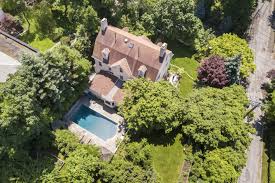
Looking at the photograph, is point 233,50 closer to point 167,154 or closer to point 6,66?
point 167,154

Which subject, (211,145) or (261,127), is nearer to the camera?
(211,145)

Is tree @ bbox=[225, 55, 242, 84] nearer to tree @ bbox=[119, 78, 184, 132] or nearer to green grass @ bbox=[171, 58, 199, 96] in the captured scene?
green grass @ bbox=[171, 58, 199, 96]

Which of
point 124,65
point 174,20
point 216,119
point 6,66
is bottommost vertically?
point 6,66

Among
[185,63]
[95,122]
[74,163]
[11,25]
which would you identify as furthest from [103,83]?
[11,25]

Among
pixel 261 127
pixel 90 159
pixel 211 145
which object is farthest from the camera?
pixel 261 127

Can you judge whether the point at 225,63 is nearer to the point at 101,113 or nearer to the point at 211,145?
the point at 211,145

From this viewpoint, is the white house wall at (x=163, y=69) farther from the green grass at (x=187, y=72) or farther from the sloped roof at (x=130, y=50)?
the green grass at (x=187, y=72)

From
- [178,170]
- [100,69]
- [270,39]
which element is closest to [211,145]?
[178,170]
